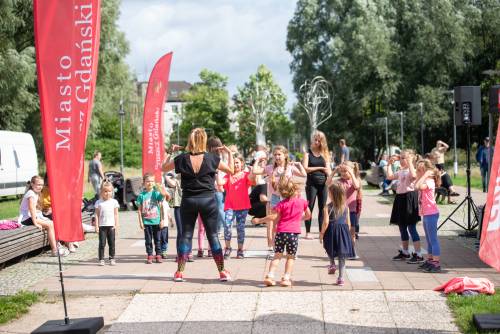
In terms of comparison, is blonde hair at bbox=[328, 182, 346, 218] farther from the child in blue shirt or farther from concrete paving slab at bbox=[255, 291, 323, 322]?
the child in blue shirt

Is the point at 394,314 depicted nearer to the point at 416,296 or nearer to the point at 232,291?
the point at 416,296

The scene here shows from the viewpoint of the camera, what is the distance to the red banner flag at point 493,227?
213 inches

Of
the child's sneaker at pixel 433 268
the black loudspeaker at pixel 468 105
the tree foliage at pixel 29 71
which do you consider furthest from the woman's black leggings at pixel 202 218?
the tree foliage at pixel 29 71

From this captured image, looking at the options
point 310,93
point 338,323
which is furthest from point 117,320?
point 310,93

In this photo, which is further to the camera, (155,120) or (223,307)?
(155,120)

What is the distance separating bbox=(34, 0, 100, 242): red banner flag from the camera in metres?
7.02

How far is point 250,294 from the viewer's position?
836 centimetres

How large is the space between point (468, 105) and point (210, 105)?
8910 cm

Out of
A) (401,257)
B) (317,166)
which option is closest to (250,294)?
(401,257)

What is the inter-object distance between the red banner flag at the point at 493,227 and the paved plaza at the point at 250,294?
4.32 feet

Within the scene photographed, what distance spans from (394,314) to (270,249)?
16.2ft

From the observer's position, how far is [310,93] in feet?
179

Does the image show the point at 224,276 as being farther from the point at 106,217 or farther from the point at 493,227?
the point at 493,227

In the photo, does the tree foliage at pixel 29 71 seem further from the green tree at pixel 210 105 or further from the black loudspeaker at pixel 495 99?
the green tree at pixel 210 105
